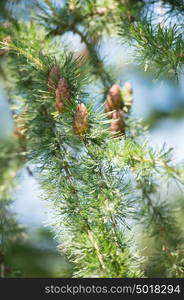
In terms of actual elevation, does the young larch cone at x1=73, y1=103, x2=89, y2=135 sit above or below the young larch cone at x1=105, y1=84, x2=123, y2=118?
below

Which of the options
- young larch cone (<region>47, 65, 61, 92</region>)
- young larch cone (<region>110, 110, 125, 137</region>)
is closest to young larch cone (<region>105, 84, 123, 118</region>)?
young larch cone (<region>110, 110, 125, 137</region>)

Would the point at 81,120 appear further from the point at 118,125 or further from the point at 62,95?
the point at 118,125

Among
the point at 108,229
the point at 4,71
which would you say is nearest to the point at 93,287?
the point at 108,229

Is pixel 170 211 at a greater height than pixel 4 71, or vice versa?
pixel 4 71

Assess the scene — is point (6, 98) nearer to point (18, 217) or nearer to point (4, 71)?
point (4, 71)

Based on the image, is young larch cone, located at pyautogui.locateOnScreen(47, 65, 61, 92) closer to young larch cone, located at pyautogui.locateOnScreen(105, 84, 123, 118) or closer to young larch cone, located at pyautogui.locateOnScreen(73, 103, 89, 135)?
young larch cone, located at pyautogui.locateOnScreen(73, 103, 89, 135)

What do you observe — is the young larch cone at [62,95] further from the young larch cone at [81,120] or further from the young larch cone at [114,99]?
the young larch cone at [114,99]

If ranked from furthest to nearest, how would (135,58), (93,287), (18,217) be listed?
(18,217)
(135,58)
(93,287)
